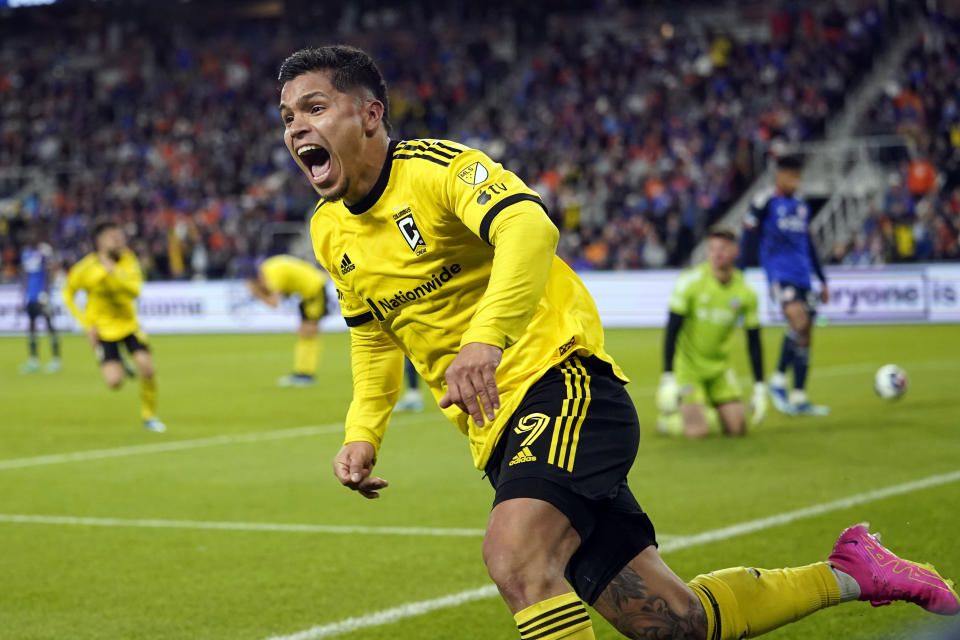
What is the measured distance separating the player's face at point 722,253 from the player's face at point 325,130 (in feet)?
24.5

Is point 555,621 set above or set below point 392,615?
above

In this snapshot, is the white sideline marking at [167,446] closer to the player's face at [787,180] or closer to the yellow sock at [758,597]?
the player's face at [787,180]

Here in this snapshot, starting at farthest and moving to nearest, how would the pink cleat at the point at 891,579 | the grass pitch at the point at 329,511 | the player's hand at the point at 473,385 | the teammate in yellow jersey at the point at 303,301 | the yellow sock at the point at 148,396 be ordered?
the teammate in yellow jersey at the point at 303,301 → the yellow sock at the point at 148,396 → the grass pitch at the point at 329,511 → the pink cleat at the point at 891,579 → the player's hand at the point at 473,385

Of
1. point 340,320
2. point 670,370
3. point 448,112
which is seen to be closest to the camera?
point 670,370

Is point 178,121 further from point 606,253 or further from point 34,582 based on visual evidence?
point 34,582

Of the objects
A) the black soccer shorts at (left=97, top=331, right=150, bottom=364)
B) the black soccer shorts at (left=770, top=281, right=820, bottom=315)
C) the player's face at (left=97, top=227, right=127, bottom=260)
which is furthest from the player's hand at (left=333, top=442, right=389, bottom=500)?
the player's face at (left=97, top=227, right=127, bottom=260)

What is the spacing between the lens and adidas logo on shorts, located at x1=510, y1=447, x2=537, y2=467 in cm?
357

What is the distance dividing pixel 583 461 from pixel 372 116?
1.28 m

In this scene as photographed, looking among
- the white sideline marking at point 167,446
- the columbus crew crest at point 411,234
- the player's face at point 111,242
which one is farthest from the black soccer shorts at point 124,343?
the columbus crew crest at point 411,234

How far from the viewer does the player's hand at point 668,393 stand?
1077cm

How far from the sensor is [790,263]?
12.3 metres

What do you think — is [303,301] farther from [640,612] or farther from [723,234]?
[640,612]

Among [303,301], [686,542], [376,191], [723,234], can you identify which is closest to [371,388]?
[376,191]

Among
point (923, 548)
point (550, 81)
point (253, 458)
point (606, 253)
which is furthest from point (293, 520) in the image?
point (550, 81)
